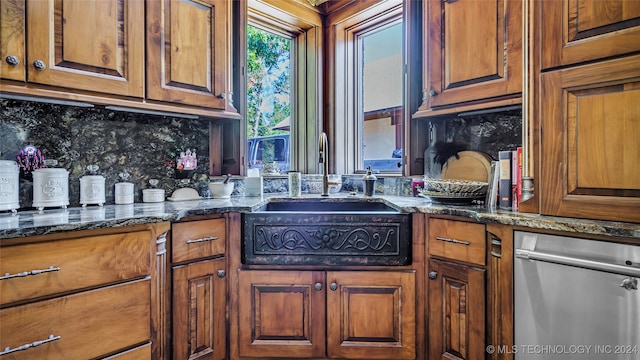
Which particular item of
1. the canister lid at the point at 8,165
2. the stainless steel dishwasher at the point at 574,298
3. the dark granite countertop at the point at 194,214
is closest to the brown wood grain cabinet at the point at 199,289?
the dark granite countertop at the point at 194,214

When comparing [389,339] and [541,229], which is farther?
[389,339]

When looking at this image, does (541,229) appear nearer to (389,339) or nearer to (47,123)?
(389,339)

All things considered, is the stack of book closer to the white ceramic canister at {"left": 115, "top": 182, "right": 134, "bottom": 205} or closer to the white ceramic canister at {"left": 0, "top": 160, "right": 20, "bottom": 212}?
the white ceramic canister at {"left": 115, "top": 182, "right": 134, "bottom": 205}

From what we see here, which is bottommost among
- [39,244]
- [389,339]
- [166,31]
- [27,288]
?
[389,339]

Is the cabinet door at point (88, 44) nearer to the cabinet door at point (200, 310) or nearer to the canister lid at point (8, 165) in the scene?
the canister lid at point (8, 165)

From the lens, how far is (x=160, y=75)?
5.96ft

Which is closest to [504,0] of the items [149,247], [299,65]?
[299,65]

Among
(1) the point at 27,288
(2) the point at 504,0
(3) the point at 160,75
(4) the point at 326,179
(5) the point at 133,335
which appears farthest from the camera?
(4) the point at 326,179

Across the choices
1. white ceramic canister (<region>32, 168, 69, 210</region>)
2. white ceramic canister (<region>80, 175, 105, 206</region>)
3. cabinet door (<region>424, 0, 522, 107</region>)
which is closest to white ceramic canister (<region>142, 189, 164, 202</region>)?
white ceramic canister (<region>80, 175, 105, 206</region>)

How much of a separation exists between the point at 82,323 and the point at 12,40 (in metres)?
1.12

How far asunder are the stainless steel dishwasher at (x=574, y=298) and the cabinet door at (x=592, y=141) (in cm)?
15

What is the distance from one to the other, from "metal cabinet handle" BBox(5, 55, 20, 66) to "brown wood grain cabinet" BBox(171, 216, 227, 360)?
876 millimetres

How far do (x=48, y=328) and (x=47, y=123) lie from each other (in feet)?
3.43

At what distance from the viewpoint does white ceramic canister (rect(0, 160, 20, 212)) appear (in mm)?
1486
